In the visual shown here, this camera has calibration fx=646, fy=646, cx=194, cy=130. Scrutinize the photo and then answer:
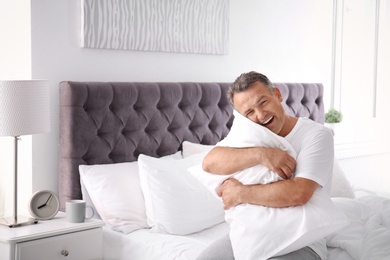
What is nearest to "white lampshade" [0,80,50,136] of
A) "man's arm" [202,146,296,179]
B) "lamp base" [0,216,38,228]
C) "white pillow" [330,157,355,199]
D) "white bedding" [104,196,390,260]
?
"lamp base" [0,216,38,228]

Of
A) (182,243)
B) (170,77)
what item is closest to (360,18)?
(170,77)

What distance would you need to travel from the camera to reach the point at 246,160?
2709 millimetres

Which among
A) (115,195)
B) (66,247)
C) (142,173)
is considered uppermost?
(142,173)

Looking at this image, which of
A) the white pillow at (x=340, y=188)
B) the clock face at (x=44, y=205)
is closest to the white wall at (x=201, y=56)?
the clock face at (x=44, y=205)

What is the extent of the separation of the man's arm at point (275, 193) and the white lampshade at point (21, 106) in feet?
3.61

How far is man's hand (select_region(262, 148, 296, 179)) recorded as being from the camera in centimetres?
264

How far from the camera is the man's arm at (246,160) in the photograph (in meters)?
2.65

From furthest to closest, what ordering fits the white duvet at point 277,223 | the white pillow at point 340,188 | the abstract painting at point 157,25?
the white pillow at point 340,188, the abstract painting at point 157,25, the white duvet at point 277,223

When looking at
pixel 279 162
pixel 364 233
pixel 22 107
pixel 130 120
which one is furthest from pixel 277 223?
pixel 130 120

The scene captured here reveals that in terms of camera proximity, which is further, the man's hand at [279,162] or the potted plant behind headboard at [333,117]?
the potted plant behind headboard at [333,117]

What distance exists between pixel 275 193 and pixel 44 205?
138cm

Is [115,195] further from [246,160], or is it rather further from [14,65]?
[246,160]

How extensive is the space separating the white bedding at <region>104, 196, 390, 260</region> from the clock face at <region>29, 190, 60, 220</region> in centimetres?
31

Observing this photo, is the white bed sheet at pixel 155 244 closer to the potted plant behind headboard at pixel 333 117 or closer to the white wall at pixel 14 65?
the white wall at pixel 14 65
